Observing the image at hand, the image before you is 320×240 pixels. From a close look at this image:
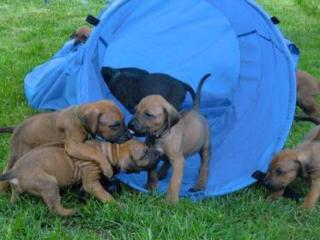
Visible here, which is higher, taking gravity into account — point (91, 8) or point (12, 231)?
point (12, 231)

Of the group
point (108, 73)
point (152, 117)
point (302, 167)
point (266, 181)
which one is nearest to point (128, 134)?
point (152, 117)

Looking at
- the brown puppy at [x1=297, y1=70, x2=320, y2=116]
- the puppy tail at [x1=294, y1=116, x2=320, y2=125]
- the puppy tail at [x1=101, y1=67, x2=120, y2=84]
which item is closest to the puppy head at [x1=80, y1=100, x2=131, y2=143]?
the puppy tail at [x1=101, y1=67, x2=120, y2=84]

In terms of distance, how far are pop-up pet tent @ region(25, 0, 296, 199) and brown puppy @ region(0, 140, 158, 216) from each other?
0.31 m

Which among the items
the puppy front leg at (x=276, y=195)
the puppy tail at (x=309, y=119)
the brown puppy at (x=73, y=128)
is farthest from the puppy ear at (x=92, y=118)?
the puppy tail at (x=309, y=119)

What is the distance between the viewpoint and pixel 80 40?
766 centimetres

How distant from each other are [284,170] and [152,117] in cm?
112

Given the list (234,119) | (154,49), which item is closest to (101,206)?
(234,119)

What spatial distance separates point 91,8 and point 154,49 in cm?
593

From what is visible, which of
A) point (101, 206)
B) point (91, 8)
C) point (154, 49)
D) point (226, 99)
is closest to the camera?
point (101, 206)

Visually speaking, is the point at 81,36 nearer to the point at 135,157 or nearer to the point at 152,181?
the point at 152,181

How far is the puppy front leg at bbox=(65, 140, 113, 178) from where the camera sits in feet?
15.0

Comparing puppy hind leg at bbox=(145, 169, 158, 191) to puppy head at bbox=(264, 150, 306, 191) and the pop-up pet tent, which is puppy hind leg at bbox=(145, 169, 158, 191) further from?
puppy head at bbox=(264, 150, 306, 191)

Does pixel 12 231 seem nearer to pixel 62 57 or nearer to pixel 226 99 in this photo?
pixel 226 99

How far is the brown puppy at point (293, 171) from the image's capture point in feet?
15.8
